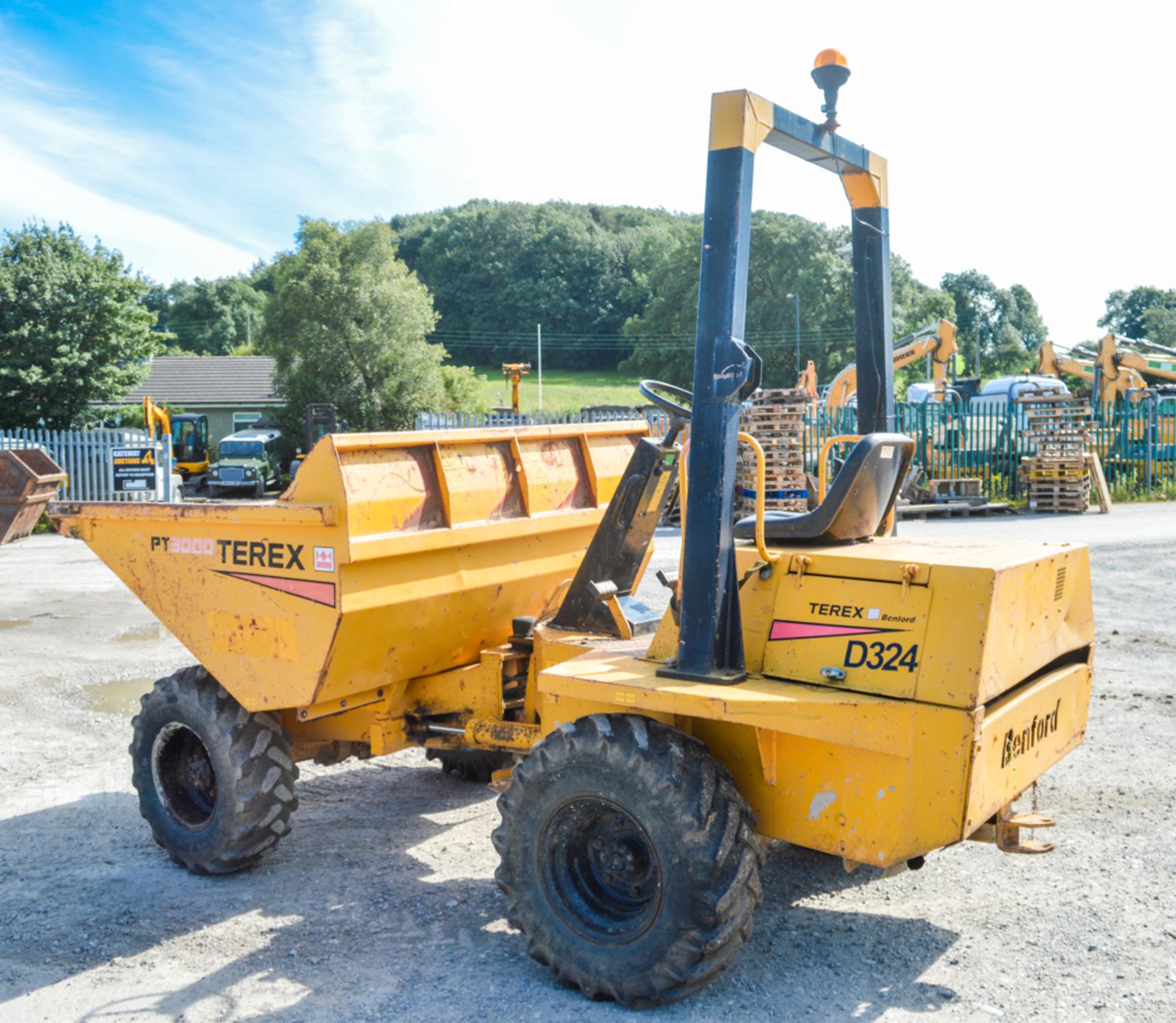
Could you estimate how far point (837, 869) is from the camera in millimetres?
4969

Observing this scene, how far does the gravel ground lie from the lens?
381 cm

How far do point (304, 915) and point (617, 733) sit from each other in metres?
1.85

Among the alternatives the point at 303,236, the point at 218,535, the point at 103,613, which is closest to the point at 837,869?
the point at 218,535

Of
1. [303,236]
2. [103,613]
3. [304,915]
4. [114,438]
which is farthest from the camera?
[303,236]

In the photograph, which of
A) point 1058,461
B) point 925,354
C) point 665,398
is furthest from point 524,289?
point 665,398

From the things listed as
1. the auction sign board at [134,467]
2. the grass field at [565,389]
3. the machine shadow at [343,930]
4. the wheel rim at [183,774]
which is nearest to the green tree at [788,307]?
the grass field at [565,389]

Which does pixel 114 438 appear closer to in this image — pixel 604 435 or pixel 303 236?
pixel 303 236

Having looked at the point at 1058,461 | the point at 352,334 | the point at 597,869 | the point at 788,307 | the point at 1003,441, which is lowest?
the point at 597,869

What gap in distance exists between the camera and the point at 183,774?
539cm

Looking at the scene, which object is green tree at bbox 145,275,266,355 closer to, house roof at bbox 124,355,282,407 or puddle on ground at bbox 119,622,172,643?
house roof at bbox 124,355,282,407

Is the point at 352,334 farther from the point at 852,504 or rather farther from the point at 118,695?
the point at 852,504

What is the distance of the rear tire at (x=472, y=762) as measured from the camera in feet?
19.9

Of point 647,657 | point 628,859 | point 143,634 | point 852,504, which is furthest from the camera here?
point 143,634

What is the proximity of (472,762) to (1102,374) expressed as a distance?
81.2 feet
